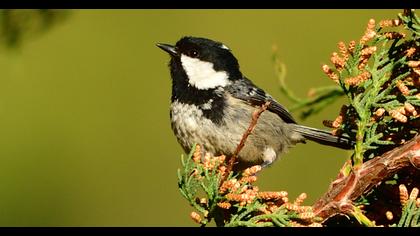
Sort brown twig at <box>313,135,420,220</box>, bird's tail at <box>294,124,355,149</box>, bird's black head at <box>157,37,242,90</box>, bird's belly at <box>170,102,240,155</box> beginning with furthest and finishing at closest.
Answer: bird's black head at <box>157,37,242,90</box> → bird's tail at <box>294,124,355,149</box> → bird's belly at <box>170,102,240,155</box> → brown twig at <box>313,135,420,220</box>

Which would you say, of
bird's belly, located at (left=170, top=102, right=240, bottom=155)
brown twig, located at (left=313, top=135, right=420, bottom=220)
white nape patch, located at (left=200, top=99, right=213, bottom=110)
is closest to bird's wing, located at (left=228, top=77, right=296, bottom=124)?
white nape patch, located at (left=200, top=99, right=213, bottom=110)

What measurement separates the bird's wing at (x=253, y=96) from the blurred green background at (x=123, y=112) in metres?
0.45

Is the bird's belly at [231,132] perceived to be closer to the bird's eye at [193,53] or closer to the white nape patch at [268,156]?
the white nape patch at [268,156]

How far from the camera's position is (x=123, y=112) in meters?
4.96

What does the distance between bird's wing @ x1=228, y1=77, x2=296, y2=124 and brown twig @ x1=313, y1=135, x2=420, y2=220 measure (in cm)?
143

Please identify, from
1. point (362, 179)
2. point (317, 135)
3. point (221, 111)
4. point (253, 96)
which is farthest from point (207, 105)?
point (362, 179)

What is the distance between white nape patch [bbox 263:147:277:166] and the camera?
372 centimetres

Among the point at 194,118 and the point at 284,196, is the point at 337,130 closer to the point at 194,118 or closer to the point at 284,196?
the point at 284,196

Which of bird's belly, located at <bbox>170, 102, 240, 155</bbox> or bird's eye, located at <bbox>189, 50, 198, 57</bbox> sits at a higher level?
bird's eye, located at <bbox>189, 50, 198, 57</bbox>

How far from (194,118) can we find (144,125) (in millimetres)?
1503

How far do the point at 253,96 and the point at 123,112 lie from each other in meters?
1.48

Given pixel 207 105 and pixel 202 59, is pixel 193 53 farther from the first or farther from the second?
pixel 207 105

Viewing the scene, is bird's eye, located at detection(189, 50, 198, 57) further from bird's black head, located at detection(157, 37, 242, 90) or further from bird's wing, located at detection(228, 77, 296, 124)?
bird's wing, located at detection(228, 77, 296, 124)

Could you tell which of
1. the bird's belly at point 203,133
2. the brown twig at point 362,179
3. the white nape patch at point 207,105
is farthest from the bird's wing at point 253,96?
the brown twig at point 362,179
